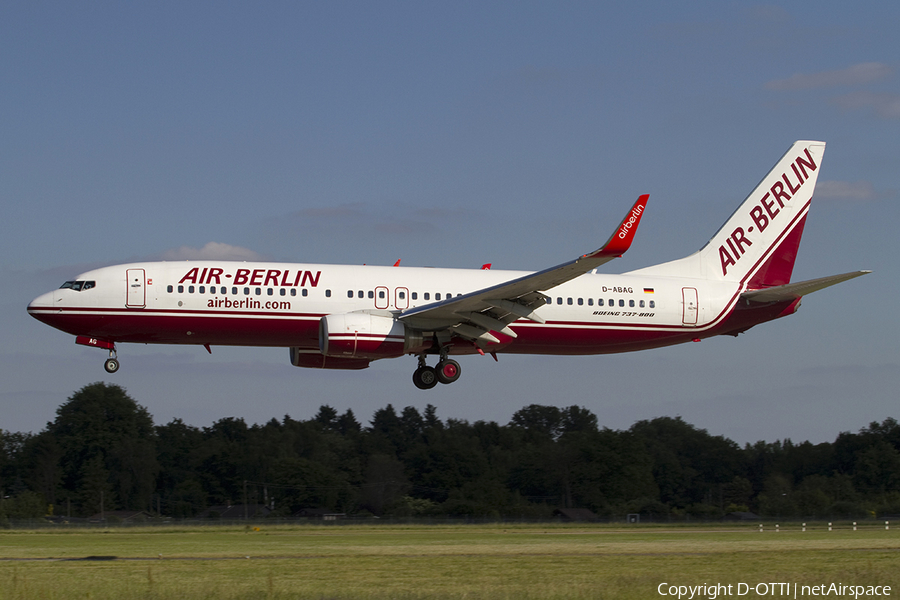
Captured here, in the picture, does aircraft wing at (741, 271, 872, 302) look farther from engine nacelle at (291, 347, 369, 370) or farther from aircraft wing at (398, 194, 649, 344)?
engine nacelle at (291, 347, 369, 370)

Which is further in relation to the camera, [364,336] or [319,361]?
[319,361]

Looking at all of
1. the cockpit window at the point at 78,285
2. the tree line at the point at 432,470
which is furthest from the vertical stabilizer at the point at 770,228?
the tree line at the point at 432,470

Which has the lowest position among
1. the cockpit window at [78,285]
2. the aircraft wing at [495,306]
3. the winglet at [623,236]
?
the aircraft wing at [495,306]

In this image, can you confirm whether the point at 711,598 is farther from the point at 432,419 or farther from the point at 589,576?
the point at 432,419

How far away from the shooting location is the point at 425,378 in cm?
3722

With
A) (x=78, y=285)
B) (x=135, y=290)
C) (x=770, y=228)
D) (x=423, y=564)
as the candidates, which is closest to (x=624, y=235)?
(x=423, y=564)

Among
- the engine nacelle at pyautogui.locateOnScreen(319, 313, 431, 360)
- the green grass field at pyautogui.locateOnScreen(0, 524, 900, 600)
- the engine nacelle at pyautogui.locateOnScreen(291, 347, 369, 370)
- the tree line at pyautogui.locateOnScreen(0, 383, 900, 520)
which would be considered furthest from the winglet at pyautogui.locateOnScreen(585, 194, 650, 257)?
the tree line at pyautogui.locateOnScreen(0, 383, 900, 520)

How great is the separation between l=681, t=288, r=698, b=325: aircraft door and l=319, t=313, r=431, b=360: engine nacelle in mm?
10818

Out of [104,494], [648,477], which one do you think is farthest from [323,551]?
[104,494]

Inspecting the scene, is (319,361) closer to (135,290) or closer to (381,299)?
(381,299)

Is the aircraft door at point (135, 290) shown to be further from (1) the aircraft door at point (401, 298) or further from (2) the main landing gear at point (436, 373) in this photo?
(2) the main landing gear at point (436, 373)

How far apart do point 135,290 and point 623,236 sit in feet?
54.3

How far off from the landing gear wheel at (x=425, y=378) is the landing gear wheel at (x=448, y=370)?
0.43 meters

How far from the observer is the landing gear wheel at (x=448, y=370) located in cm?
3678
